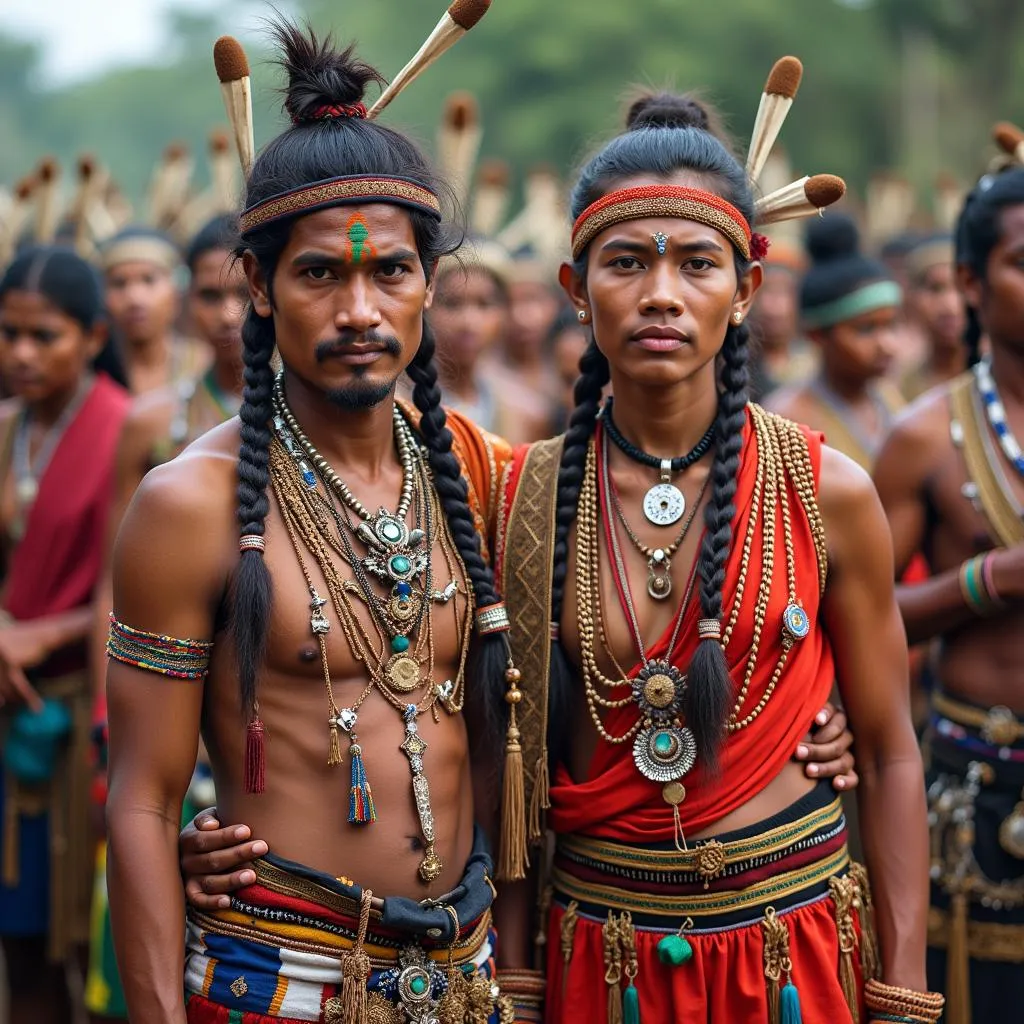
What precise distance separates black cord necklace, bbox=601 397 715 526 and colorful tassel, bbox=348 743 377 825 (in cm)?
94

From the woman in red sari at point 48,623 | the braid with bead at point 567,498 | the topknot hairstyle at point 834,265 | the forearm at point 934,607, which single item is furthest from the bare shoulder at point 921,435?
the woman in red sari at point 48,623

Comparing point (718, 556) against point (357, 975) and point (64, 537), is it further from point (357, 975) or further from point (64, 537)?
point (64, 537)

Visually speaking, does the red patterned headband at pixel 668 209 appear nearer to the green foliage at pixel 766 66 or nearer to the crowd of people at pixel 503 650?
the crowd of people at pixel 503 650

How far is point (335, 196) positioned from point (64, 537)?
287cm

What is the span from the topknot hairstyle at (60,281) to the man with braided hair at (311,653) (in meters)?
2.82

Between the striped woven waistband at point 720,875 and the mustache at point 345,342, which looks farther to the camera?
the striped woven waistband at point 720,875

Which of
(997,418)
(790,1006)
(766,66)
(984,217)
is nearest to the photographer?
(790,1006)

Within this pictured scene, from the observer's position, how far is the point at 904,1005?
3.46 metres

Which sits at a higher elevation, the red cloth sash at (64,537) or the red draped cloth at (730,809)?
the red cloth sash at (64,537)

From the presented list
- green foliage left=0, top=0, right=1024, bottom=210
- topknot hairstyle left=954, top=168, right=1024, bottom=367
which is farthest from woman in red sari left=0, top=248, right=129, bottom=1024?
green foliage left=0, top=0, right=1024, bottom=210

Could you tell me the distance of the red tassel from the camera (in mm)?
3176

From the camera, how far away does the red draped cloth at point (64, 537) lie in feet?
18.7

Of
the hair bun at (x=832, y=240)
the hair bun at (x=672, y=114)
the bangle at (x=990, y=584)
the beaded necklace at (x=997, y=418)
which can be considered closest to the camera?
the hair bun at (x=672, y=114)

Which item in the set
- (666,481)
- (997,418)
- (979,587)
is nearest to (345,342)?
(666,481)
